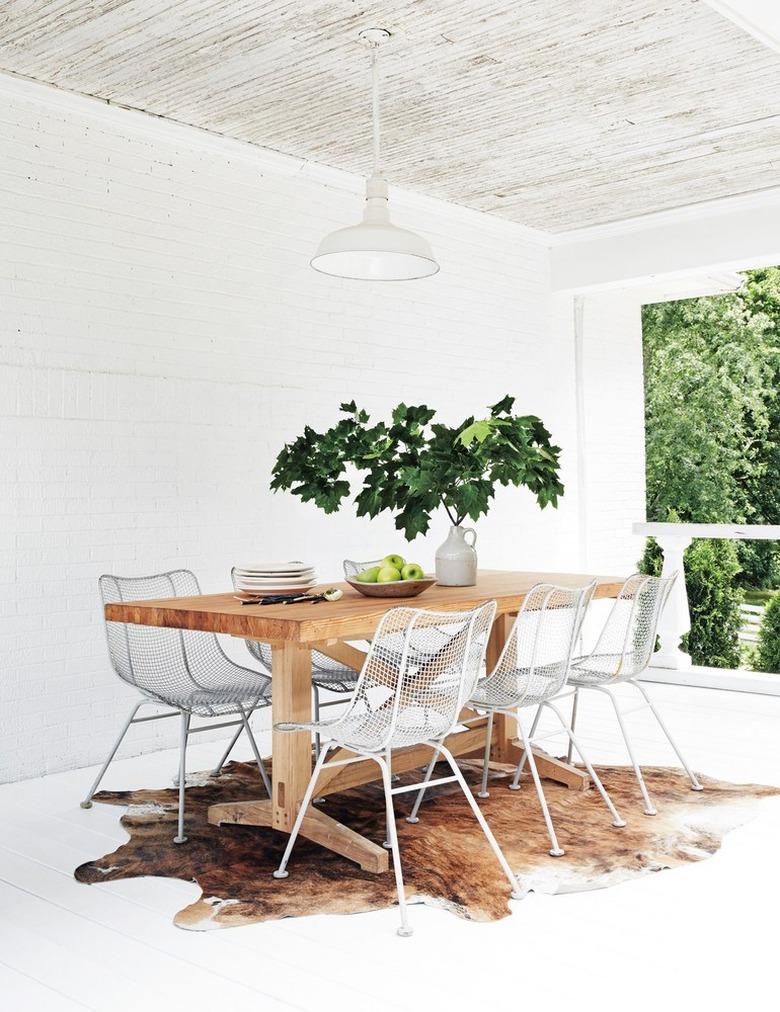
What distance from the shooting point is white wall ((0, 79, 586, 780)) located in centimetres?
Answer: 458

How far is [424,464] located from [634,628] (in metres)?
1.03

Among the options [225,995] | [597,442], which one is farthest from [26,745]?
[597,442]

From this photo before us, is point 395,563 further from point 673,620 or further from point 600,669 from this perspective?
point 673,620

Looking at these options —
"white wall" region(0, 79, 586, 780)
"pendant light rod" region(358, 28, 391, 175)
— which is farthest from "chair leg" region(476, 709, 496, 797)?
"pendant light rod" region(358, 28, 391, 175)

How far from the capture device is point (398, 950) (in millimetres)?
2744

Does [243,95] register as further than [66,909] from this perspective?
Yes

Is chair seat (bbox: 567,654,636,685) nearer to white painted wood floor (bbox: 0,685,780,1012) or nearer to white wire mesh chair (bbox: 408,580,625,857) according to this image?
white wire mesh chair (bbox: 408,580,625,857)

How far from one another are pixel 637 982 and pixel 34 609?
300 centimetres

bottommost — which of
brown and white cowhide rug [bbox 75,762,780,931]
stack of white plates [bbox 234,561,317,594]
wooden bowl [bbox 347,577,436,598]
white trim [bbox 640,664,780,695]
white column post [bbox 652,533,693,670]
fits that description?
white trim [bbox 640,664,780,695]

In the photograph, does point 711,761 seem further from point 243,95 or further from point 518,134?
point 243,95

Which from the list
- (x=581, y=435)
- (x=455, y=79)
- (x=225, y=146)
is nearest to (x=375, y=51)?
(x=455, y=79)

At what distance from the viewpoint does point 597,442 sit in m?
8.02

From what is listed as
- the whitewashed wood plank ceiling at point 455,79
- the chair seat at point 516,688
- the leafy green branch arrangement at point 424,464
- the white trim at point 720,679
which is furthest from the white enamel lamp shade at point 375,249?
the white trim at point 720,679

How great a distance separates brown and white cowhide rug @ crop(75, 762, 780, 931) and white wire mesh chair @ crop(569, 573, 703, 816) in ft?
0.75
